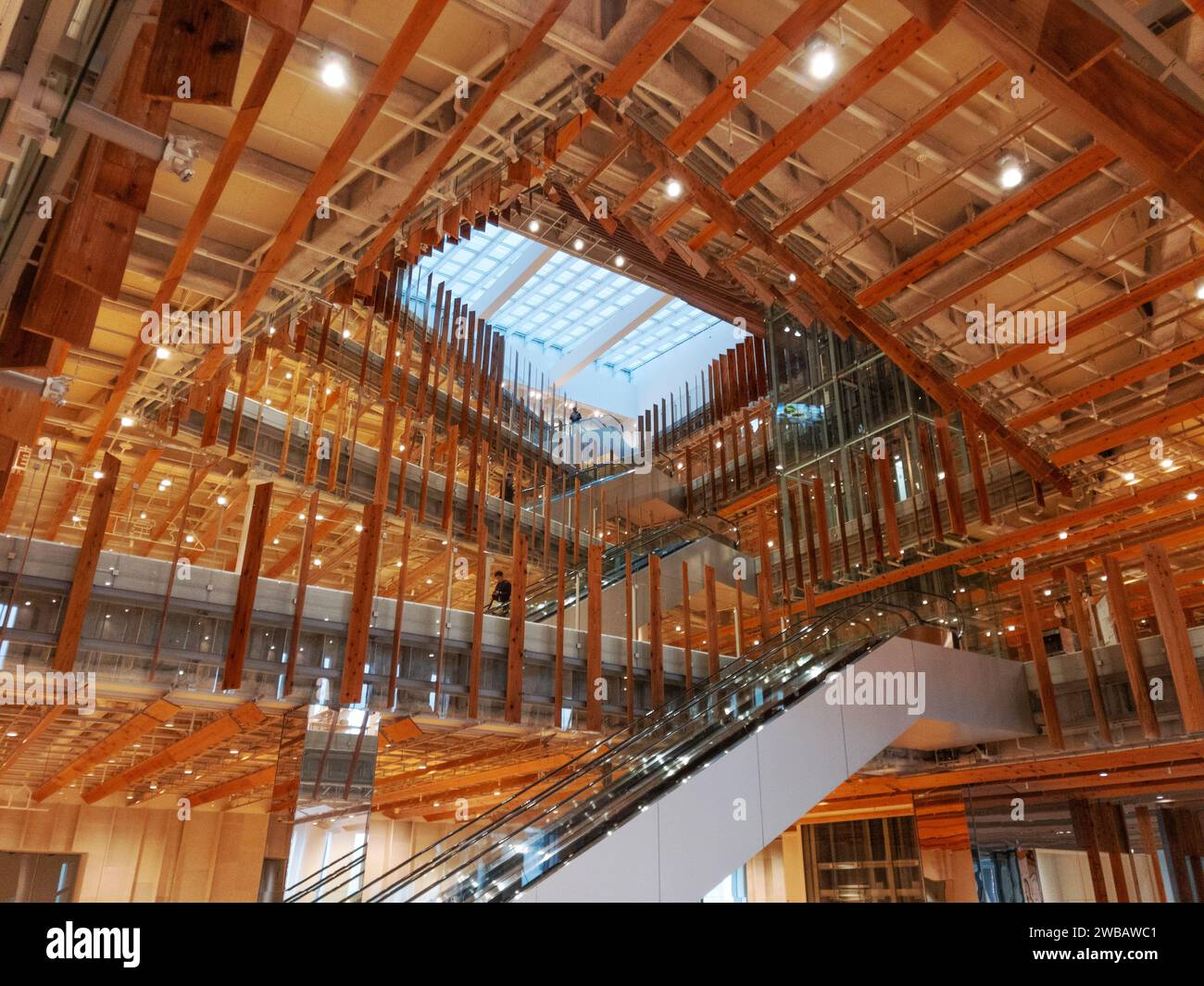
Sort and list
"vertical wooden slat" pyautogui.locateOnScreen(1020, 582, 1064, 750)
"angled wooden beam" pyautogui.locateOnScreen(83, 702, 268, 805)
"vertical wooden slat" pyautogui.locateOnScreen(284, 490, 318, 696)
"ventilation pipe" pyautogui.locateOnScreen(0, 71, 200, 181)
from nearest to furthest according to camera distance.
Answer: "ventilation pipe" pyautogui.locateOnScreen(0, 71, 200, 181)
"vertical wooden slat" pyautogui.locateOnScreen(284, 490, 318, 696)
"angled wooden beam" pyautogui.locateOnScreen(83, 702, 268, 805)
"vertical wooden slat" pyautogui.locateOnScreen(1020, 582, 1064, 750)

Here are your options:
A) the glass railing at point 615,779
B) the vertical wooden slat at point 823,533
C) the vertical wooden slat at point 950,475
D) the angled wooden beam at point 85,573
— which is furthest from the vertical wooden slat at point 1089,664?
the angled wooden beam at point 85,573

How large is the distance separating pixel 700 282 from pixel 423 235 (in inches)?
Result: 458

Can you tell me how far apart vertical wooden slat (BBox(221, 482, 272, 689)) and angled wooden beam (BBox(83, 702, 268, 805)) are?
2.27 feet

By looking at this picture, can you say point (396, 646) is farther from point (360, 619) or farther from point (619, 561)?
point (619, 561)

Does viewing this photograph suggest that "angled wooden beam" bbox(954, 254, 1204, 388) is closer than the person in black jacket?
Yes

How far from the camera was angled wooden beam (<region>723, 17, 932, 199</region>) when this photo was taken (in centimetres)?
616

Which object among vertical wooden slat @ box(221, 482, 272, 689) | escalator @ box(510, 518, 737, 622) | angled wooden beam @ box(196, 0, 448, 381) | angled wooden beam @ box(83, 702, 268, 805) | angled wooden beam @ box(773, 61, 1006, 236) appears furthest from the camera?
escalator @ box(510, 518, 737, 622)

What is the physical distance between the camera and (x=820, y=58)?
707 centimetres

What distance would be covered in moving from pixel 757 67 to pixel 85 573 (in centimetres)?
871

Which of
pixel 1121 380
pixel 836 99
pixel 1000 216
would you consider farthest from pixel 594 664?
pixel 836 99

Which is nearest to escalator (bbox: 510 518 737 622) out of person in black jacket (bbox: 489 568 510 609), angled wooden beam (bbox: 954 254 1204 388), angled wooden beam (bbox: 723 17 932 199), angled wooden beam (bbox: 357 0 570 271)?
person in black jacket (bbox: 489 568 510 609)

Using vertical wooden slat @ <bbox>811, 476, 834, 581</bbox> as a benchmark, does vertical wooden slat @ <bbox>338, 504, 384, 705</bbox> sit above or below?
below

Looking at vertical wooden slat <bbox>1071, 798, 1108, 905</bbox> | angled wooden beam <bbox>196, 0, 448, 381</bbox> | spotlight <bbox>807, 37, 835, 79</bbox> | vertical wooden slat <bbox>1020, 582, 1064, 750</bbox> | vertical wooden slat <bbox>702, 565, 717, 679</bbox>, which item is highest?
spotlight <bbox>807, 37, 835, 79</bbox>

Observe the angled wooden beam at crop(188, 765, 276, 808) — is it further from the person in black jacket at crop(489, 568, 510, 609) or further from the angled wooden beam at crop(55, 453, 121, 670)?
the angled wooden beam at crop(55, 453, 121, 670)
